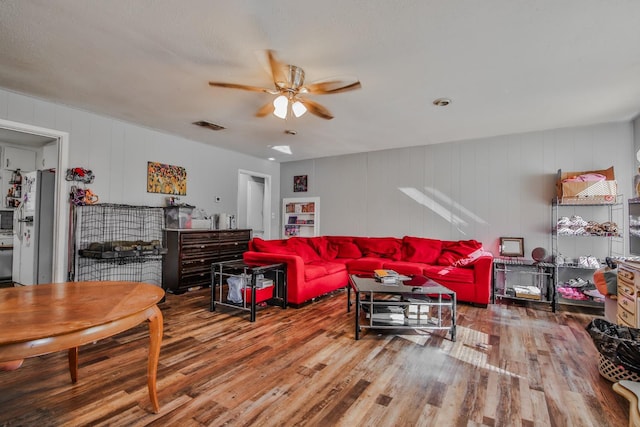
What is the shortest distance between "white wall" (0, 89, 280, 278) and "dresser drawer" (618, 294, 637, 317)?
17.9ft

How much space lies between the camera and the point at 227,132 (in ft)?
15.6

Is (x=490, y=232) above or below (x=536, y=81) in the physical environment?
below

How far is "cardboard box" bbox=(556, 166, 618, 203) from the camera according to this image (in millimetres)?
3746

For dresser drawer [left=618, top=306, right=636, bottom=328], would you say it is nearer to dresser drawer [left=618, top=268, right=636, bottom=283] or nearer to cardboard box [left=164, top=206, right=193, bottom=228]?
dresser drawer [left=618, top=268, right=636, bottom=283]

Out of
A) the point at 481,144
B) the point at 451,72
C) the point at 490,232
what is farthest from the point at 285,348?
the point at 481,144

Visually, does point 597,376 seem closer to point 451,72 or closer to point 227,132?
point 451,72

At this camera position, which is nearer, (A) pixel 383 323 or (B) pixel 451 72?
(B) pixel 451 72

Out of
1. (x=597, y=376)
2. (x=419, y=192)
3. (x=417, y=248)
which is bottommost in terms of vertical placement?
(x=597, y=376)

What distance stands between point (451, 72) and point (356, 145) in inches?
108

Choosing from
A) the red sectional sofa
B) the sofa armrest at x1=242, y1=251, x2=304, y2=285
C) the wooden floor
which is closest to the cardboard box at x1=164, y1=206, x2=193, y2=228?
Answer: the red sectional sofa

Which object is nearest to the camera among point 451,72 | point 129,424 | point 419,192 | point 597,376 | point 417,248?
point 129,424

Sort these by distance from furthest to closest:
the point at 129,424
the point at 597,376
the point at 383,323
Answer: the point at 383,323
the point at 597,376
the point at 129,424

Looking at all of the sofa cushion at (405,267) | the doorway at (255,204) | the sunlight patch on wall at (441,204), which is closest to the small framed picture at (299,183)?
the doorway at (255,204)

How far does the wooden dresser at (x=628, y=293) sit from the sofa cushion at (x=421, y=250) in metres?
2.24
